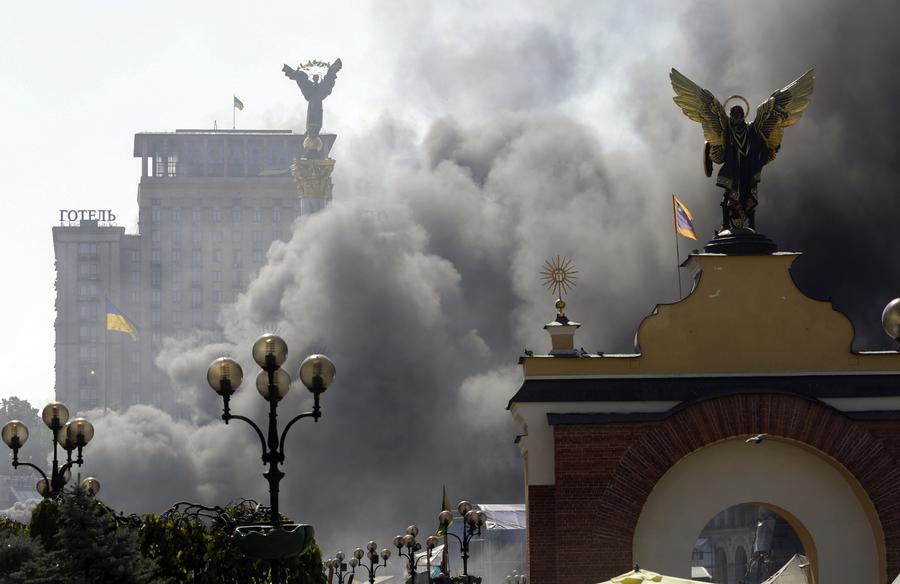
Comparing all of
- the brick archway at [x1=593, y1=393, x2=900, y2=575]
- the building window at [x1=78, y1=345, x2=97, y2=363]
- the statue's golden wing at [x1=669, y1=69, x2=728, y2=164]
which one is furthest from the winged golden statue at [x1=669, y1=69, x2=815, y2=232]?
the building window at [x1=78, y1=345, x2=97, y2=363]

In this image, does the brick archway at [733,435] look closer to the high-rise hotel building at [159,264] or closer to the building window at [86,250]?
the high-rise hotel building at [159,264]

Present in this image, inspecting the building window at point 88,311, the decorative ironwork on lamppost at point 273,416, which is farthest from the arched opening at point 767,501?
the building window at point 88,311

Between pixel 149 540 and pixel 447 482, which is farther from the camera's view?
pixel 447 482

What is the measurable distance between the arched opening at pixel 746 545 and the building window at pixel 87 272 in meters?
92.6

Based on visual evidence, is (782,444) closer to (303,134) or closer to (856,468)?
(856,468)

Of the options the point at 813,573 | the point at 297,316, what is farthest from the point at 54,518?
the point at 297,316

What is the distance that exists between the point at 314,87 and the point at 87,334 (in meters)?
42.5

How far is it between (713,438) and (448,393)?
53885 mm

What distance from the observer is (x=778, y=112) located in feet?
111

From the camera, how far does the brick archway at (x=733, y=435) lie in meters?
31.4

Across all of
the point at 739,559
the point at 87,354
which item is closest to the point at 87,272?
the point at 87,354

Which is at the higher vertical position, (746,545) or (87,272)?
(87,272)

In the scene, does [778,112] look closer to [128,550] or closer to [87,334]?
[128,550]

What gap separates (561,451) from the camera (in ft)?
104
